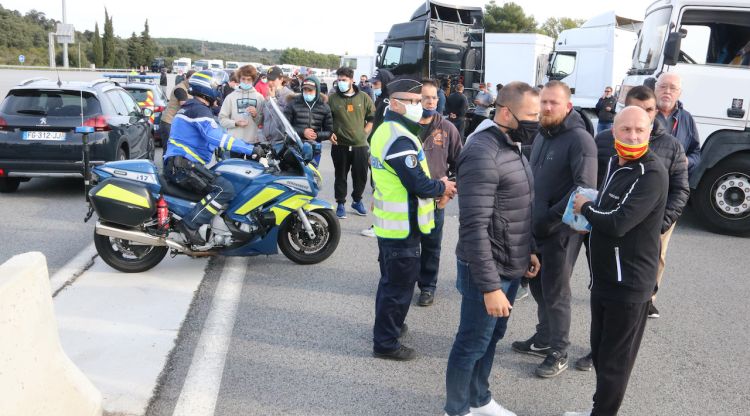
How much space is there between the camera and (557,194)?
4105 millimetres

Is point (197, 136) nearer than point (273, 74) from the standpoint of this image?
Yes

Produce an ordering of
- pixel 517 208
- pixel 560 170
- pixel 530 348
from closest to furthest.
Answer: pixel 517 208 < pixel 560 170 < pixel 530 348

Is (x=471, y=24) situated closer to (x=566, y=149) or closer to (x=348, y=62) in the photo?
(x=566, y=149)

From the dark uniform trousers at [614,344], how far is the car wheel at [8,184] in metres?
8.78

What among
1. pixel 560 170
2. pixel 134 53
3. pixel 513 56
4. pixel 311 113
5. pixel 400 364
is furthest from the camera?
pixel 134 53

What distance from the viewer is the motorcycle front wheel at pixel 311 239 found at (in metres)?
6.07

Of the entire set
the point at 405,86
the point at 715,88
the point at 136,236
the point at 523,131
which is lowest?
the point at 136,236

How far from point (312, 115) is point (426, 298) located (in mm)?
3461

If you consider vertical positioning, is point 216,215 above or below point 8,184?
above

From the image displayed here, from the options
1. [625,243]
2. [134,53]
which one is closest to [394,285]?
[625,243]

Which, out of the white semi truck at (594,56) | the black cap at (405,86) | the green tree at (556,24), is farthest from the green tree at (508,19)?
the black cap at (405,86)

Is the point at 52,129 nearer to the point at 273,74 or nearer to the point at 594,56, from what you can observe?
the point at 273,74

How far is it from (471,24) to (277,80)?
10.2 meters

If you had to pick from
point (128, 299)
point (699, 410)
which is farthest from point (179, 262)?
point (699, 410)
